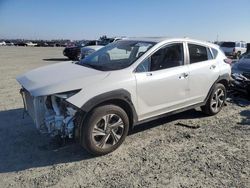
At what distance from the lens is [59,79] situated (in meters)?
4.22

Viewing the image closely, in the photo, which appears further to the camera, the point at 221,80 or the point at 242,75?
the point at 242,75

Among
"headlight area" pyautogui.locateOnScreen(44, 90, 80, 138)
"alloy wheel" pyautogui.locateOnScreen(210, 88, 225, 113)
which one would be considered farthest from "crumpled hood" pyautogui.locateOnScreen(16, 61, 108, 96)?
"alloy wheel" pyautogui.locateOnScreen(210, 88, 225, 113)

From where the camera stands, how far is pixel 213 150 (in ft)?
15.0

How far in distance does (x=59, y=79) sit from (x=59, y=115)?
55cm

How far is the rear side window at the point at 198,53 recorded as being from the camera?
5559 millimetres

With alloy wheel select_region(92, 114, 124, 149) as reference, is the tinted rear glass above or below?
above

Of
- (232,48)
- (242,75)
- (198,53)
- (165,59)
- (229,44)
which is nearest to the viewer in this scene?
(165,59)

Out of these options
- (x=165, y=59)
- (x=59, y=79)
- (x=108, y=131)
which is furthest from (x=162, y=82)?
(x=59, y=79)

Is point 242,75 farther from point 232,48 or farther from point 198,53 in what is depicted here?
point 232,48

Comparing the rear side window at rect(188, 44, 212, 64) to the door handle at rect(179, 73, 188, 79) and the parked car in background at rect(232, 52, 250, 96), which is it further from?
the parked car in background at rect(232, 52, 250, 96)

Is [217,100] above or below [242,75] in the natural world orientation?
below

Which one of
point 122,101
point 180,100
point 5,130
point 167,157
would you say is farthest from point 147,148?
point 5,130

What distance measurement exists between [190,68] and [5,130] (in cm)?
374

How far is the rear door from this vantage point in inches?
216
